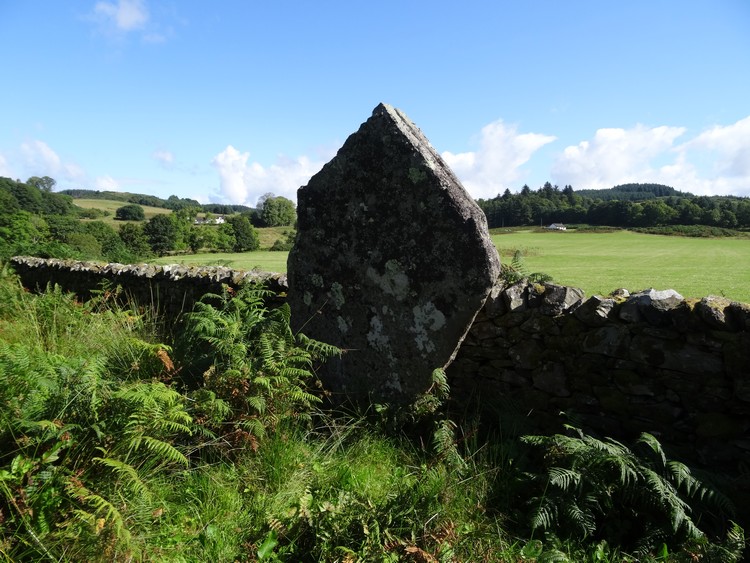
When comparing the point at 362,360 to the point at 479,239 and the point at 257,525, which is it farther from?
the point at 257,525

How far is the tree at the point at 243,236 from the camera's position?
54000mm

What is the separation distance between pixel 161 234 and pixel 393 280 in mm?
48589

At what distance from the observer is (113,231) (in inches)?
1569

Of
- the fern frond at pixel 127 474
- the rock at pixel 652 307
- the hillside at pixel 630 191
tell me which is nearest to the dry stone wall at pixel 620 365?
the rock at pixel 652 307

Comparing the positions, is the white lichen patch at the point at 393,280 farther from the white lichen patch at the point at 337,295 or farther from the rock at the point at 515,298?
the rock at the point at 515,298

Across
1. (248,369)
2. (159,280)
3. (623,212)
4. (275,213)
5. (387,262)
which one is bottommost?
(248,369)

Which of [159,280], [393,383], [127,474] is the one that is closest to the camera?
[127,474]

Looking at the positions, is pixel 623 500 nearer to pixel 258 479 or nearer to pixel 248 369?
pixel 258 479

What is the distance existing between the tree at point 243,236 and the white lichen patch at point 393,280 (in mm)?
51142

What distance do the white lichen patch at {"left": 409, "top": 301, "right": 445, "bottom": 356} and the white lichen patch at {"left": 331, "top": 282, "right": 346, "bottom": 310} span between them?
810 millimetres

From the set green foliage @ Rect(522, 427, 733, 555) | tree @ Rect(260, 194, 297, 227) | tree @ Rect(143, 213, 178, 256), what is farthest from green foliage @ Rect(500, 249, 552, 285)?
tree @ Rect(260, 194, 297, 227)

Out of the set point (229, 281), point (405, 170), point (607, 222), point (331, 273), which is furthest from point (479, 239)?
point (607, 222)

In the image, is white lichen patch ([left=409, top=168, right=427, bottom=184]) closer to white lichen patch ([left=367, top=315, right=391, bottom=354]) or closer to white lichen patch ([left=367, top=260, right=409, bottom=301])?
white lichen patch ([left=367, top=260, right=409, bottom=301])

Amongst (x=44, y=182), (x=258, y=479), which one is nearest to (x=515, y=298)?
(x=258, y=479)
